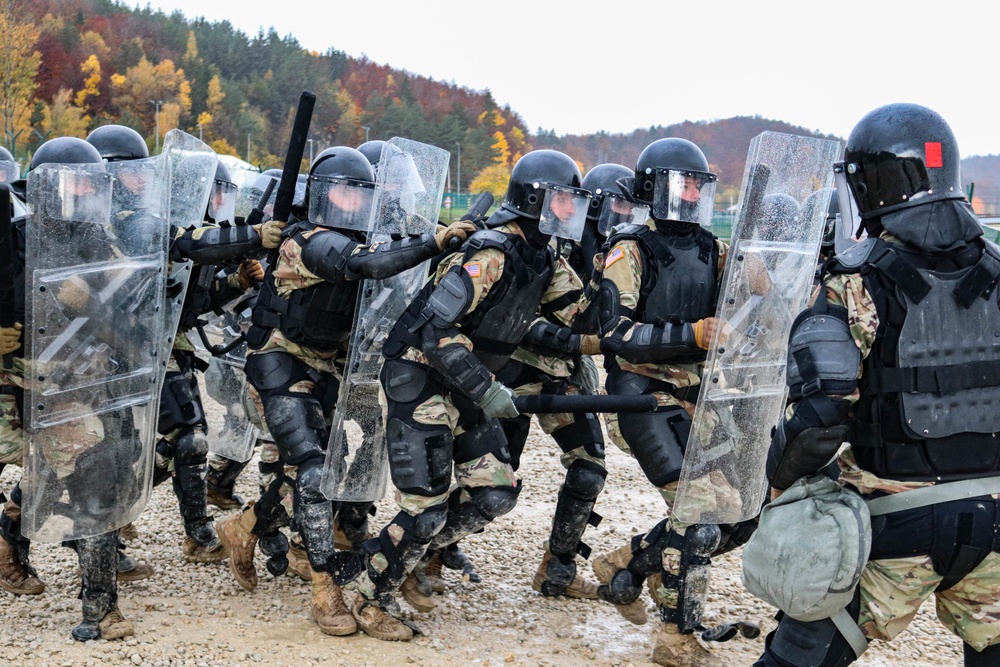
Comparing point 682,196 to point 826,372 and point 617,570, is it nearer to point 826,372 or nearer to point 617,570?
point 617,570

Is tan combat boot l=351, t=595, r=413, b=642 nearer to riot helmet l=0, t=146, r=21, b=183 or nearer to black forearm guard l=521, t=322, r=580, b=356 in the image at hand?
black forearm guard l=521, t=322, r=580, b=356

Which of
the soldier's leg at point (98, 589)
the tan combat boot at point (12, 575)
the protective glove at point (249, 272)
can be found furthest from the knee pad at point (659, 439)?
the tan combat boot at point (12, 575)

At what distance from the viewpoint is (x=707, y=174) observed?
4617 millimetres

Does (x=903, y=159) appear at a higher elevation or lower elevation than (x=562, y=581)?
higher

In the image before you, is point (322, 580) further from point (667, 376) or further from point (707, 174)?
point (707, 174)

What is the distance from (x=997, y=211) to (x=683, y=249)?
1828 centimetres

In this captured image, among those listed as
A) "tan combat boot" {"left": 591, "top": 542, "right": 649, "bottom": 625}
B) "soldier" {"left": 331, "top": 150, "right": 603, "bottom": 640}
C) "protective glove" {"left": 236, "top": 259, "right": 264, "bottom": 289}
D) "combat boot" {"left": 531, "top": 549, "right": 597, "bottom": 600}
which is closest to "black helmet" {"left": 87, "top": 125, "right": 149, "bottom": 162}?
"protective glove" {"left": 236, "top": 259, "right": 264, "bottom": 289}

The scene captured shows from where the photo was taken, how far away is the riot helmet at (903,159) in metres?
2.77

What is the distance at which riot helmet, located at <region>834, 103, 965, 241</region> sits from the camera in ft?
9.10

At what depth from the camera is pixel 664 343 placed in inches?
165

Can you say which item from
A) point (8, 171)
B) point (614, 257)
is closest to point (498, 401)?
point (614, 257)

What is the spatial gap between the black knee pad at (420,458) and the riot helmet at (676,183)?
1.44 meters

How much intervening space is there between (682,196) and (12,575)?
3705 millimetres

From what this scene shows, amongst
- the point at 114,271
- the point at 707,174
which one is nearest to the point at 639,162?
the point at 707,174
